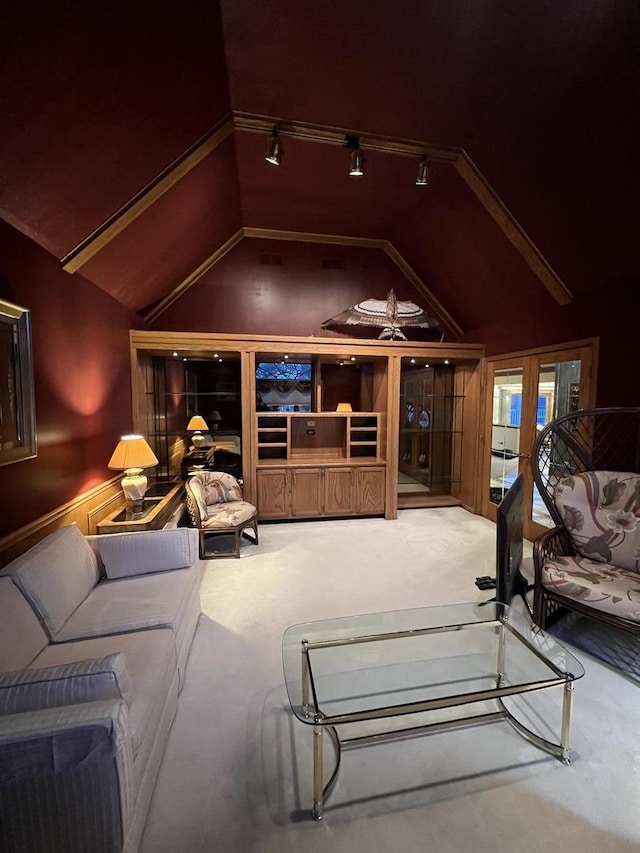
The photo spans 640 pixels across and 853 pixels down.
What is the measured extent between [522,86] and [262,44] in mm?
1620

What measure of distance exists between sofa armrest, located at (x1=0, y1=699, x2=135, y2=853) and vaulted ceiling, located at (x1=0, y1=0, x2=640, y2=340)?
7.90ft

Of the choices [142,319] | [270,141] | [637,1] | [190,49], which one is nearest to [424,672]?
[637,1]

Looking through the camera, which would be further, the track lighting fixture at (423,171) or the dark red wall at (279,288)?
the dark red wall at (279,288)

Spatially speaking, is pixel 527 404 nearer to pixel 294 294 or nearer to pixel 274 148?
pixel 294 294

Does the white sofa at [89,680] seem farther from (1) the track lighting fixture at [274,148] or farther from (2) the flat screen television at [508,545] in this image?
(1) the track lighting fixture at [274,148]

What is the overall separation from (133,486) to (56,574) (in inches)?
51.7

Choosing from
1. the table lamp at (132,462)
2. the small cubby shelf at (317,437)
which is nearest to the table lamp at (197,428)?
the small cubby shelf at (317,437)

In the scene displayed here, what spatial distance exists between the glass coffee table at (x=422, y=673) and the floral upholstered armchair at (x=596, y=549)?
484 millimetres

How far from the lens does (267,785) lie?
4.90 feet

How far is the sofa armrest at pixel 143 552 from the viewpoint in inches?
90.4

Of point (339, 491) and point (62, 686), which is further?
point (339, 491)

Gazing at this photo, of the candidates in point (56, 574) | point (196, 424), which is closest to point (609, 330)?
point (56, 574)

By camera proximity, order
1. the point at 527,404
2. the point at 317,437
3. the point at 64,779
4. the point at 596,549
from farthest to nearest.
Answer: the point at 317,437 → the point at 527,404 → the point at 596,549 → the point at 64,779

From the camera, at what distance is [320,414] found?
475 cm
